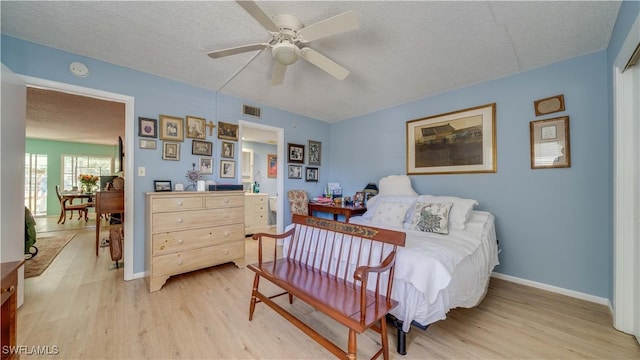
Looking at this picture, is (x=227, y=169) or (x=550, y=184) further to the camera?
(x=227, y=169)

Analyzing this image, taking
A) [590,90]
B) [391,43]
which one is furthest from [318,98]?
[590,90]

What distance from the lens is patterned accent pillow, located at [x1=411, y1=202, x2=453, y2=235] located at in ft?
8.21

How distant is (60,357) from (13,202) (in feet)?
4.91

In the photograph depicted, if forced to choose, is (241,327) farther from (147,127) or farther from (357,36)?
(357,36)

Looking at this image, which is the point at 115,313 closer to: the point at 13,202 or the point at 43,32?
the point at 13,202

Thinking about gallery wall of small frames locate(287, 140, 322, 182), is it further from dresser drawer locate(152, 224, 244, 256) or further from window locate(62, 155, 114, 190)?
window locate(62, 155, 114, 190)

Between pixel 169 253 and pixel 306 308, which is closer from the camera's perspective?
pixel 306 308

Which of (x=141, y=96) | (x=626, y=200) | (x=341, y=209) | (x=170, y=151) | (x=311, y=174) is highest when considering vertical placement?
(x=141, y=96)

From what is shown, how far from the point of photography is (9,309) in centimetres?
108

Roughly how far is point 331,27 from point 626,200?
2.61 metres

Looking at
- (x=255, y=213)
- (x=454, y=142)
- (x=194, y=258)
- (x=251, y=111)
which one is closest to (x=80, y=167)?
(x=255, y=213)

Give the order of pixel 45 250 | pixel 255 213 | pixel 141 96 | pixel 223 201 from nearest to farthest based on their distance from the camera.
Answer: pixel 141 96, pixel 223 201, pixel 45 250, pixel 255 213

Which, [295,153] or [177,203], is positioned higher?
[295,153]

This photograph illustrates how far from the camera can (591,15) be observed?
182 cm
